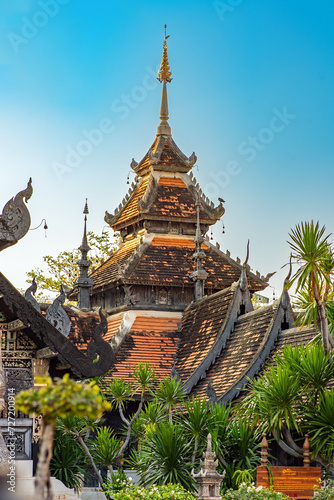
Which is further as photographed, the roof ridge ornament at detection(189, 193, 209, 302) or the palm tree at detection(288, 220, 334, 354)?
the roof ridge ornament at detection(189, 193, 209, 302)

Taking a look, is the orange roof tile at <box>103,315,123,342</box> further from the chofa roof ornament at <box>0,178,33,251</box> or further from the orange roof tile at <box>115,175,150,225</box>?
the chofa roof ornament at <box>0,178,33,251</box>

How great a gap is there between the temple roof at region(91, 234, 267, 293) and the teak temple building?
3 centimetres

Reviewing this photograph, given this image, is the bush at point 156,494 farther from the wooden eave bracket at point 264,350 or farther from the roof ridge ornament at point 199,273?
the roof ridge ornament at point 199,273

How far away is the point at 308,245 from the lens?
14906 millimetres

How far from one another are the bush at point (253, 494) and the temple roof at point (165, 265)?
10755 millimetres

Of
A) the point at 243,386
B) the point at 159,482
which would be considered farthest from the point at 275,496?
the point at 243,386

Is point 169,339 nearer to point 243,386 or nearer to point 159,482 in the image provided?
point 243,386

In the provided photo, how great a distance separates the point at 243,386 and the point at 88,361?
7.69 m

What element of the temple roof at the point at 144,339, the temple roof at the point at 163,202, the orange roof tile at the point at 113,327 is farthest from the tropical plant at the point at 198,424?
the temple roof at the point at 163,202

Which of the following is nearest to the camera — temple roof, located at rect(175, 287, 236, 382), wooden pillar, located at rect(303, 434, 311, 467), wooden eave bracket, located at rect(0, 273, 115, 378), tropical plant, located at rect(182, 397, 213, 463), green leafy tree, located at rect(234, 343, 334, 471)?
wooden eave bracket, located at rect(0, 273, 115, 378)

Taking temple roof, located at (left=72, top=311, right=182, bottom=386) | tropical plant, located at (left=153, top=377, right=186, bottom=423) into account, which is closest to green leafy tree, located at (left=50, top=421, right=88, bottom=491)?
tropical plant, located at (left=153, top=377, right=186, bottom=423)

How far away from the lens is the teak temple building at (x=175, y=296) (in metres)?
19.3

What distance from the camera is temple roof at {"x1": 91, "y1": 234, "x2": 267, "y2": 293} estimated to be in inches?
944

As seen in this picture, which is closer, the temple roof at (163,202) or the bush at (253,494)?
the bush at (253,494)
